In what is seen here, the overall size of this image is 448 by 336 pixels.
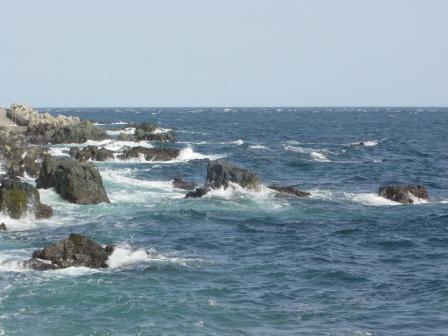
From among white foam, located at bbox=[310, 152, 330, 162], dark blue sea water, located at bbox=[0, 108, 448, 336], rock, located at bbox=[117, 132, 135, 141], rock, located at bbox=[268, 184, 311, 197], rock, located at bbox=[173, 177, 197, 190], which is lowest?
dark blue sea water, located at bbox=[0, 108, 448, 336]

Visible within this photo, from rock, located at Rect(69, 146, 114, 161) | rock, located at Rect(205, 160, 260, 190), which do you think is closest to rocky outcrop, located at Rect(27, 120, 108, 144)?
rock, located at Rect(69, 146, 114, 161)

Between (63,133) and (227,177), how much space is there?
142 feet

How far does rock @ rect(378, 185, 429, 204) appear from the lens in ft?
144

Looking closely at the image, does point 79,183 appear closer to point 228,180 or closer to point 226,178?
point 226,178

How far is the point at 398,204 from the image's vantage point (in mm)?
43000

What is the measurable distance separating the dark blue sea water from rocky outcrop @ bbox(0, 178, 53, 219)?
1114 mm

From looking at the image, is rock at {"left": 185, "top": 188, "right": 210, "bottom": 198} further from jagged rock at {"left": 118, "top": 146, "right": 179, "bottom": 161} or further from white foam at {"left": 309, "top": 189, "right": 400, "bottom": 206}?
jagged rock at {"left": 118, "top": 146, "right": 179, "bottom": 161}

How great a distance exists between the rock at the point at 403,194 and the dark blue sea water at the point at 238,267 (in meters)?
0.82

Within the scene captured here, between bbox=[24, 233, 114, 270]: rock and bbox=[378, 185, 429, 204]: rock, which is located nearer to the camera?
bbox=[24, 233, 114, 270]: rock

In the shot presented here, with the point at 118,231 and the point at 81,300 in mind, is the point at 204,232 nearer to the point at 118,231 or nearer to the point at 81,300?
the point at 118,231

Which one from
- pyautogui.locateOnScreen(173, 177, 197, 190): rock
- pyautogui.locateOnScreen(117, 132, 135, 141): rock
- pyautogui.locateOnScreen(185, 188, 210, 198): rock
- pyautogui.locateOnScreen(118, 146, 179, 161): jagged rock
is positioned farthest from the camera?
pyautogui.locateOnScreen(117, 132, 135, 141): rock

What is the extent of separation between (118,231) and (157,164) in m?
30.8

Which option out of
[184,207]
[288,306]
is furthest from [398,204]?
[288,306]

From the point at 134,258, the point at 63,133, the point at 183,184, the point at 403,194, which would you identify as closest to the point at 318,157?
the point at 183,184
